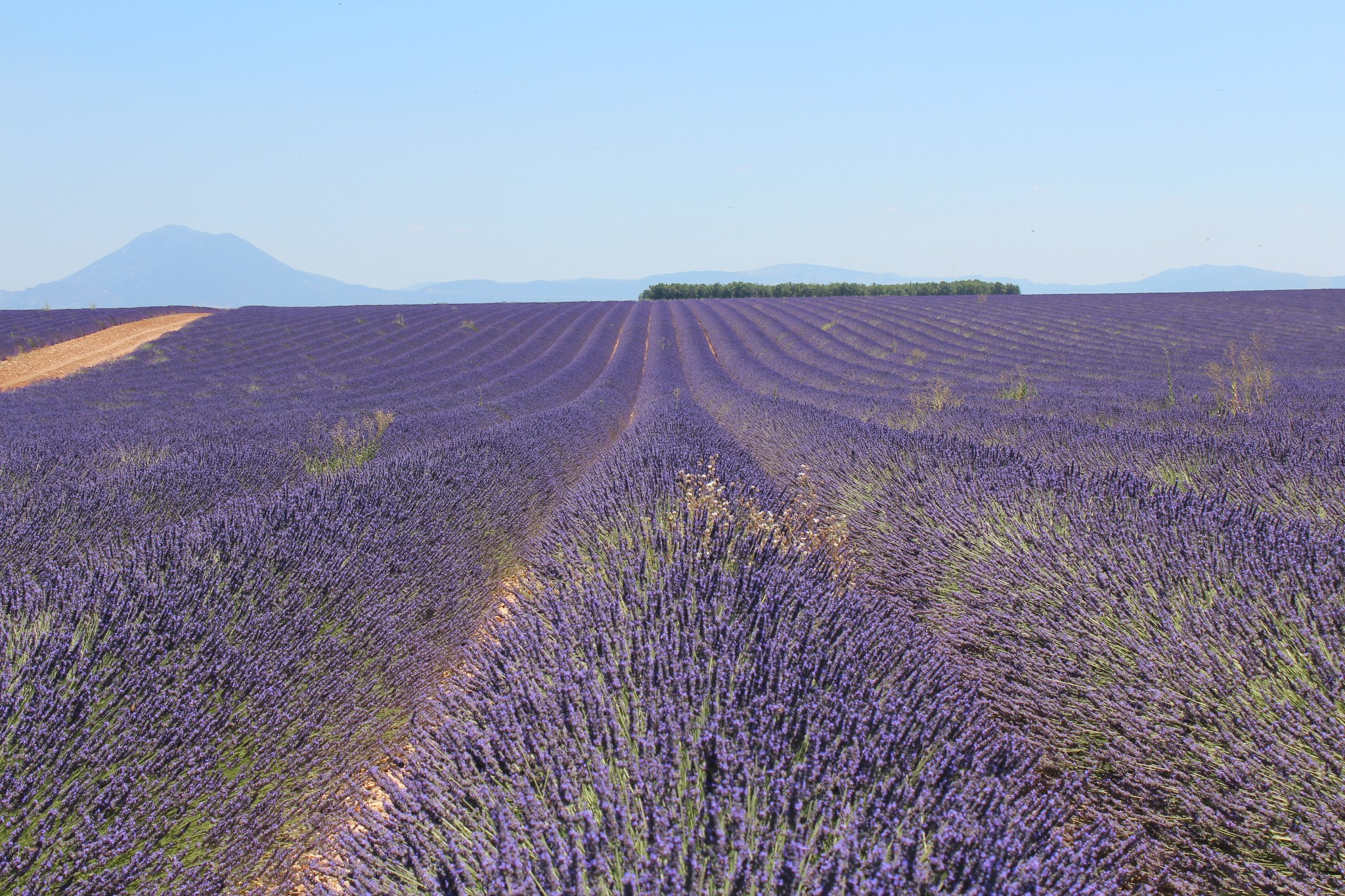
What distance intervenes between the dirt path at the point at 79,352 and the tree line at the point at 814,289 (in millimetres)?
25385

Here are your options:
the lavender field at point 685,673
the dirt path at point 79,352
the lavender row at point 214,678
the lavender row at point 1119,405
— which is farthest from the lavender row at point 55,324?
the lavender row at point 214,678

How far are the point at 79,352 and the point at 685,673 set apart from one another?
73.6 ft

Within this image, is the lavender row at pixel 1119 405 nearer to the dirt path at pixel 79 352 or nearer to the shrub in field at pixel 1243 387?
the shrub in field at pixel 1243 387

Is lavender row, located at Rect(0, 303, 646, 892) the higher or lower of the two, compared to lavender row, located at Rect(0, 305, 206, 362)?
lower

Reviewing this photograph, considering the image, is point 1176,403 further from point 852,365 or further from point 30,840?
point 30,840

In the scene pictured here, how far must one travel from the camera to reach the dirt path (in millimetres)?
14992

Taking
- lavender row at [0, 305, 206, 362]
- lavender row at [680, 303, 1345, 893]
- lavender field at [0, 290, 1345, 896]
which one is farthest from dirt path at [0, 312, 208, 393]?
lavender row at [680, 303, 1345, 893]

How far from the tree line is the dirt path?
25385 millimetres

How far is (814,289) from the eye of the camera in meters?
42.1

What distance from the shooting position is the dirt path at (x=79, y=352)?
15.0m

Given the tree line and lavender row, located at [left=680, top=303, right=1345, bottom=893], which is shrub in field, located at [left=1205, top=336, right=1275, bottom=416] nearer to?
lavender row, located at [left=680, top=303, right=1345, bottom=893]

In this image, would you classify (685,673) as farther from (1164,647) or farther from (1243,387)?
(1243,387)

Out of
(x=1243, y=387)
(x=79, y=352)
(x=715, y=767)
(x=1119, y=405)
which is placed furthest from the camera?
(x=79, y=352)

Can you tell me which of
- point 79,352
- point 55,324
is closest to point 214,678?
point 79,352
